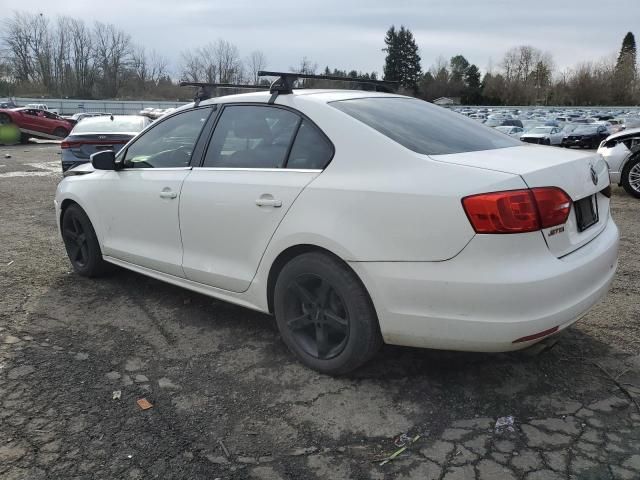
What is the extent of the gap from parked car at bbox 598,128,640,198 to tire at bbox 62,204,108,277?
8.42m

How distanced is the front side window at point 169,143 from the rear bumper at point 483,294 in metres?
1.80

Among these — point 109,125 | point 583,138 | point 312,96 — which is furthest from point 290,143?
point 583,138

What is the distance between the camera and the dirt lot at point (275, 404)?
8.03 ft

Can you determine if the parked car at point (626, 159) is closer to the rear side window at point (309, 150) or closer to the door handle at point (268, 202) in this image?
the rear side window at point (309, 150)

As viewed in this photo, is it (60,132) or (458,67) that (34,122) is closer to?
(60,132)

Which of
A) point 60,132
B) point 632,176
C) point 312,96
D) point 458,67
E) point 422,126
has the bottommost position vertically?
point 60,132

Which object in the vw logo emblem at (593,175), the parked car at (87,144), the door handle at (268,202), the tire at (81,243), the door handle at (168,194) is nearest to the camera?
the vw logo emblem at (593,175)

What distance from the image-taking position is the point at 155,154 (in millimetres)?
4293

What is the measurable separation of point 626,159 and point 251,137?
8339 millimetres

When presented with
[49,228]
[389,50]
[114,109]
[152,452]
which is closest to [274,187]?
[152,452]

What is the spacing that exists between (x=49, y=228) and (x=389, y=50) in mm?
106422

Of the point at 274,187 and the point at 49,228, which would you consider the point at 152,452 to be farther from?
the point at 49,228

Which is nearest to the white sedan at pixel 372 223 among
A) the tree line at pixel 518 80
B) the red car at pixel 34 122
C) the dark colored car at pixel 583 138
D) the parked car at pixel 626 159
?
the parked car at pixel 626 159

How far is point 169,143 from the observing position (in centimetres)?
421
